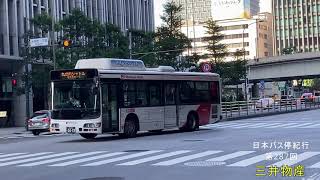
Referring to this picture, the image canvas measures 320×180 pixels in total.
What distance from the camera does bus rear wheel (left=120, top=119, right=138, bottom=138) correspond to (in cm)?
2472

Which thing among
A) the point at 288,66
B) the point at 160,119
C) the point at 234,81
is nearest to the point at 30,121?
the point at 160,119

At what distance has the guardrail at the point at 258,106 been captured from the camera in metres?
48.0

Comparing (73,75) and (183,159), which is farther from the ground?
(73,75)

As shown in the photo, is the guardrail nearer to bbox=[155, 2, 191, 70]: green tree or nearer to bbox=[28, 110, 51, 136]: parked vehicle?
bbox=[155, 2, 191, 70]: green tree

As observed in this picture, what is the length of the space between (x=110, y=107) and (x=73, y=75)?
1988 mm

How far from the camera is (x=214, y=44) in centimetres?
7550

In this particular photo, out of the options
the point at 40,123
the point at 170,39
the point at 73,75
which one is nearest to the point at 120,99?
the point at 73,75

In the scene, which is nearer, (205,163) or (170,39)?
(205,163)

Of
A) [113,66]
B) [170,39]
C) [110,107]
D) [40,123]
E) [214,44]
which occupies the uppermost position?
[214,44]

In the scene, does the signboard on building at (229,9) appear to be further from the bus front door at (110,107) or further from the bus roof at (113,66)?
the bus front door at (110,107)

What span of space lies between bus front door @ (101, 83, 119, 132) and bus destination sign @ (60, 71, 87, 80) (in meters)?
0.90

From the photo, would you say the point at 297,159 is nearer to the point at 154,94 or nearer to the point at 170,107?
the point at 154,94

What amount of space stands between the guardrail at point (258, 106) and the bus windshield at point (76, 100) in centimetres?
2318

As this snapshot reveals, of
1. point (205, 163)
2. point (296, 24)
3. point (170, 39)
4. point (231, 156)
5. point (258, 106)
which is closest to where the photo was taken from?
point (205, 163)
